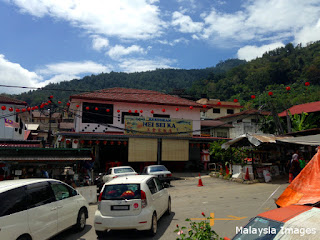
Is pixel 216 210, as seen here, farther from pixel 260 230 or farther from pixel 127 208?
pixel 260 230

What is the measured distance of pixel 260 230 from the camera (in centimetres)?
367

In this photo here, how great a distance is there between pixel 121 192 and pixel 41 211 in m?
2.04

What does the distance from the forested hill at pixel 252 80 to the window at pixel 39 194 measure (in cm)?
1007

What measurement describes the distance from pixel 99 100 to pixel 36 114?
206ft

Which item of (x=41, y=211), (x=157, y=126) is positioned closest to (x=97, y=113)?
(x=157, y=126)

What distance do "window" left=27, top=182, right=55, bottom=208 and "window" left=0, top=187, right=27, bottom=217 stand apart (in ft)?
0.58

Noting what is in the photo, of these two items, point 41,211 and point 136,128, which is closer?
point 41,211

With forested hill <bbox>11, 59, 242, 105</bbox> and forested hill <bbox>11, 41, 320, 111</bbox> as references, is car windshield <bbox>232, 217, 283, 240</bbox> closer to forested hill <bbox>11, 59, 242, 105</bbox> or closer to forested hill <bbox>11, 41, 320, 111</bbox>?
forested hill <bbox>11, 41, 320, 111</bbox>

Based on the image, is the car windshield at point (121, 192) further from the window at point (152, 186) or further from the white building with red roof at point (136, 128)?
the white building with red roof at point (136, 128)

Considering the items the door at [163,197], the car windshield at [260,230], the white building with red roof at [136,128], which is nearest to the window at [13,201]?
the door at [163,197]

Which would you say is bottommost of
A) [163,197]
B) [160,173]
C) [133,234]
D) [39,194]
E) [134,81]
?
[133,234]

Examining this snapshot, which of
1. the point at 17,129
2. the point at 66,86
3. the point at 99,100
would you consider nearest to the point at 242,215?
the point at 99,100

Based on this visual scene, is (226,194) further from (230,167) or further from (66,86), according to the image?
(66,86)

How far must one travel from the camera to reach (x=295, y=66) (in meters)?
75.8
